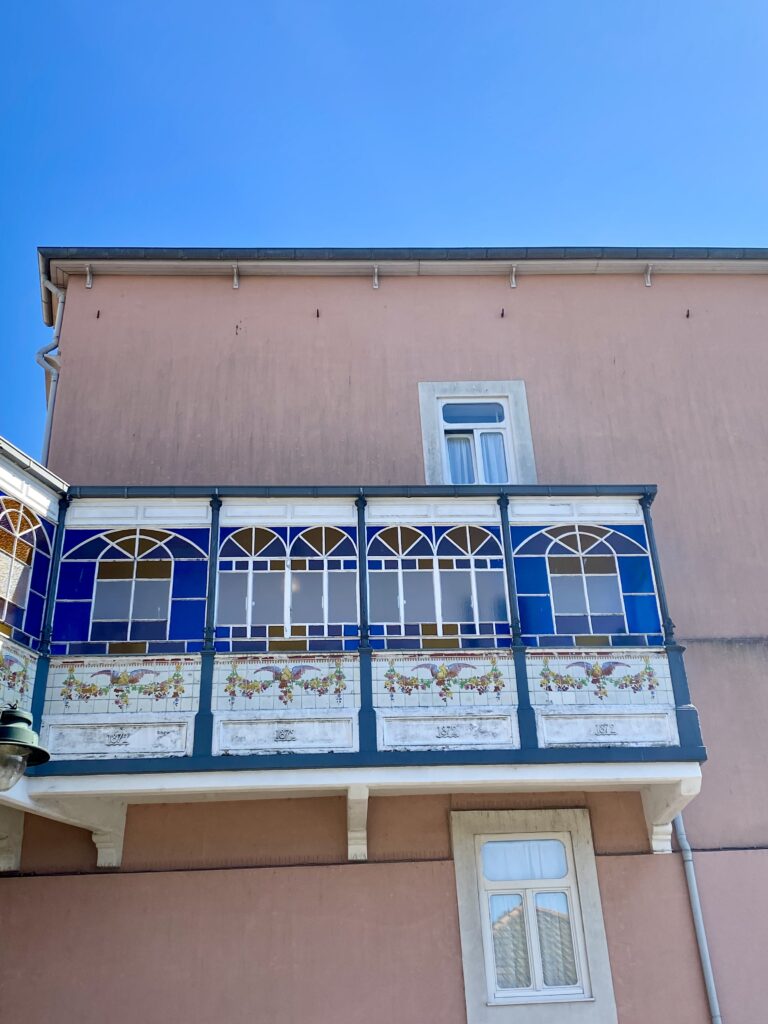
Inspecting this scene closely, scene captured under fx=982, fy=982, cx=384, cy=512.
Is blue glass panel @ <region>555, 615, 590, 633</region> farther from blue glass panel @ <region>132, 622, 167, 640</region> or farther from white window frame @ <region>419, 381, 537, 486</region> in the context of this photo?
blue glass panel @ <region>132, 622, 167, 640</region>

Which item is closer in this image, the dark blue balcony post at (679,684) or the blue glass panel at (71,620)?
the dark blue balcony post at (679,684)

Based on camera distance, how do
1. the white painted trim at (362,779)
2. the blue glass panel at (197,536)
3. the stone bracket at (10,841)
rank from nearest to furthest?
1. the white painted trim at (362,779)
2. the stone bracket at (10,841)
3. the blue glass panel at (197,536)

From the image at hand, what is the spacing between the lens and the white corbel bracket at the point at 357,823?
930 centimetres

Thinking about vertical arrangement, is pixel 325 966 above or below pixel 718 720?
below

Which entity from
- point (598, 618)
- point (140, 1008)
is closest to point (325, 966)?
point (140, 1008)

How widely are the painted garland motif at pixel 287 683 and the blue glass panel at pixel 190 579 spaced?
92cm

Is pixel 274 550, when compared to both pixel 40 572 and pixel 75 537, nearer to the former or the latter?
pixel 75 537

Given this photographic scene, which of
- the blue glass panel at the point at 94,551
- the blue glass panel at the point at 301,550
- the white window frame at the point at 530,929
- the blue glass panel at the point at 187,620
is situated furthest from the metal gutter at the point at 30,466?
the white window frame at the point at 530,929

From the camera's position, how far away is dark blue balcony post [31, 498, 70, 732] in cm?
895

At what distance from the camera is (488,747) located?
912cm

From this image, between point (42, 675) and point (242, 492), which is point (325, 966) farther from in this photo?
point (242, 492)

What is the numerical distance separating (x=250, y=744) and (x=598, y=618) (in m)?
3.62

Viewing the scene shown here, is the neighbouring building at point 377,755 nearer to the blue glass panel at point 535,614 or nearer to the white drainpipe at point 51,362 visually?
the blue glass panel at point 535,614

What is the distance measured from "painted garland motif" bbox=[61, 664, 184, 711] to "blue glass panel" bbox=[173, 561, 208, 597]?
89 centimetres
